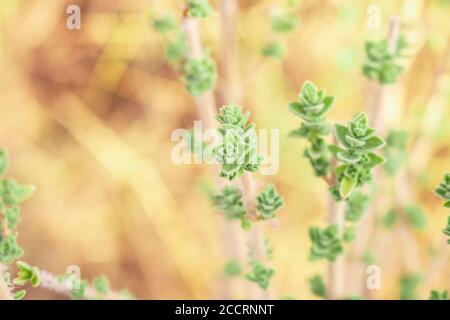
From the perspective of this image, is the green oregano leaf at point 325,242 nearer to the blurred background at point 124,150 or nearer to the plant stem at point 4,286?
the plant stem at point 4,286

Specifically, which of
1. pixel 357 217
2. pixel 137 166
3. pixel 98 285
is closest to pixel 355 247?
pixel 357 217

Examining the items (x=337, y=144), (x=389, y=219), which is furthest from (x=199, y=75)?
(x=389, y=219)

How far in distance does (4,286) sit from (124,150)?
1.74 ft

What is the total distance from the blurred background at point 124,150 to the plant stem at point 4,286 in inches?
18.9

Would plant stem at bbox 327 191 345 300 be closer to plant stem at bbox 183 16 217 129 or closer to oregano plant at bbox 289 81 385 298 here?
oregano plant at bbox 289 81 385 298

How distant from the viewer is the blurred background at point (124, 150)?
0.94m

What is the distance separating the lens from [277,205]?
0.44m

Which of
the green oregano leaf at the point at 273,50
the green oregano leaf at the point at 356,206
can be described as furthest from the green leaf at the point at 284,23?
the green oregano leaf at the point at 356,206

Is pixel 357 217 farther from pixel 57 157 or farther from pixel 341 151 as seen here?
pixel 57 157

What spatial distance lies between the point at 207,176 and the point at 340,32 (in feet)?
0.85

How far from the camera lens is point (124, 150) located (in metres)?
0.96

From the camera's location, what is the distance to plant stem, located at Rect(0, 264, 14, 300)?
1.43 feet

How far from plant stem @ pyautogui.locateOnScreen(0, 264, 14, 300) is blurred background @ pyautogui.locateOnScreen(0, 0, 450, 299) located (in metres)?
0.48

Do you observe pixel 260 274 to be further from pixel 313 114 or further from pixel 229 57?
pixel 229 57
